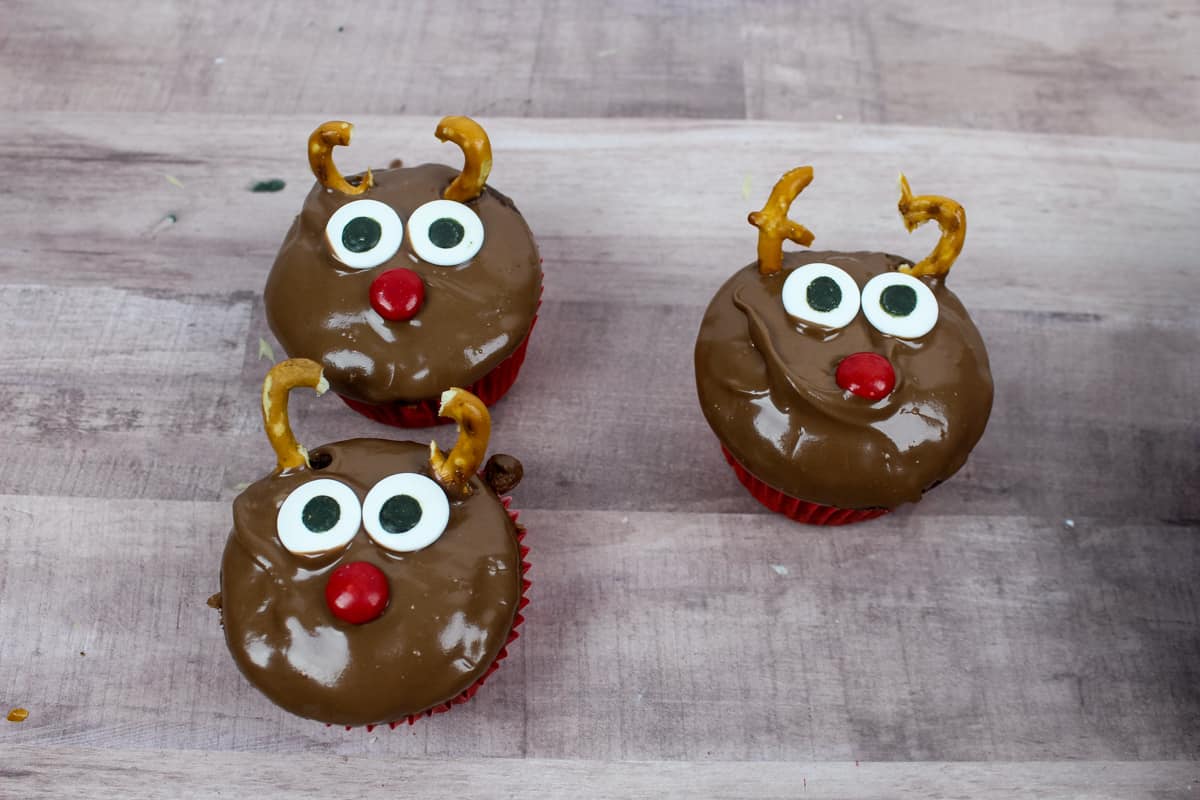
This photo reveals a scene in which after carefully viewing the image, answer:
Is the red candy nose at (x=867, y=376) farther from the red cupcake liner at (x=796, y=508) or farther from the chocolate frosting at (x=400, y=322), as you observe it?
the chocolate frosting at (x=400, y=322)

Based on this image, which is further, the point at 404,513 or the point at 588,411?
the point at 588,411

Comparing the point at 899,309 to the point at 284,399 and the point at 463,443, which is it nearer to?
the point at 463,443

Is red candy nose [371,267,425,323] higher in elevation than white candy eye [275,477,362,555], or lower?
higher

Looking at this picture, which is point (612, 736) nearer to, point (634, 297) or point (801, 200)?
point (634, 297)

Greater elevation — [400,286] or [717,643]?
[400,286]

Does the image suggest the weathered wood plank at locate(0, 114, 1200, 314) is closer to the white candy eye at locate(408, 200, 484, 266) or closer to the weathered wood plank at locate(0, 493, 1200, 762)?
the white candy eye at locate(408, 200, 484, 266)

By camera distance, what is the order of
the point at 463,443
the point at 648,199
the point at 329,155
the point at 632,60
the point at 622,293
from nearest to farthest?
1. the point at 463,443
2. the point at 329,155
3. the point at 622,293
4. the point at 648,199
5. the point at 632,60

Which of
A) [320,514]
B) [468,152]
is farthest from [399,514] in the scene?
[468,152]

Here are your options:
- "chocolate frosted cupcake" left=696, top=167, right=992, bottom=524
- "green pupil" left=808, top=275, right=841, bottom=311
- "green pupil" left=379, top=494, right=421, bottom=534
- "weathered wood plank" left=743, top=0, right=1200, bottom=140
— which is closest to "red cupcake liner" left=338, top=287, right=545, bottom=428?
"green pupil" left=379, top=494, right=421, bottom=534
